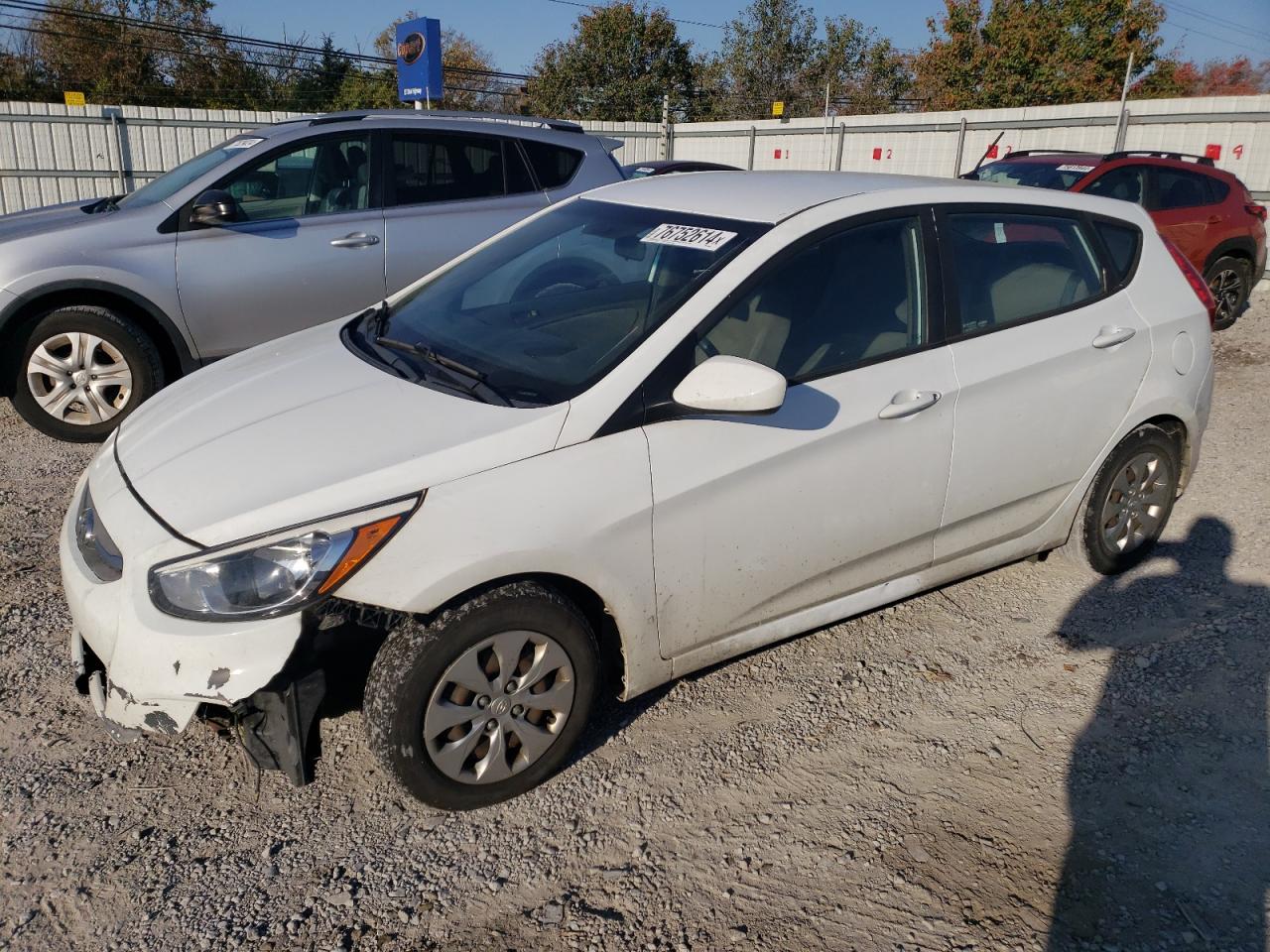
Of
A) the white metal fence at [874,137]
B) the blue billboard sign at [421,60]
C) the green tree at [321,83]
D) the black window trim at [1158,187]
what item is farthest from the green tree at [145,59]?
the black window trim at [1158,187]

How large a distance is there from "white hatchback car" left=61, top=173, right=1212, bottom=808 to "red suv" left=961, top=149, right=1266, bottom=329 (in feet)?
20.2

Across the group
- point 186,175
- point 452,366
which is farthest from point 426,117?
point 452,366

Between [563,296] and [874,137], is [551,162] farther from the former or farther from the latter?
[874,137]

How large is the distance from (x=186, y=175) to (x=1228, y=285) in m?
9.43

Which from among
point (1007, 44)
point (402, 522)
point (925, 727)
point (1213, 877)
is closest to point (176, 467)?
point (402, 522)

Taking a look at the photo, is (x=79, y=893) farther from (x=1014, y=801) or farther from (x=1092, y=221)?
(x=1092, y=221)

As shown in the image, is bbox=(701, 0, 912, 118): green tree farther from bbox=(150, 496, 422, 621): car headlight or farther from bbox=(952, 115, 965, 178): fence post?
bbox=(150, 496, 422, 621): car headlight

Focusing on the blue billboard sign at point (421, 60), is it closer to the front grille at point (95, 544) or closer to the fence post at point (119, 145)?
the fence post at point (119, 145)

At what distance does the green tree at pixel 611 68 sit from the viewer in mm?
36219

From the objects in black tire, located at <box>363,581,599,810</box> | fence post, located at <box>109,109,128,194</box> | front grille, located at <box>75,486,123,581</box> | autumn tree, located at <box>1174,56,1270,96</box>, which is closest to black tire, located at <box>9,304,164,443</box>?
front grille, located at <box>75,486,123,581</box>

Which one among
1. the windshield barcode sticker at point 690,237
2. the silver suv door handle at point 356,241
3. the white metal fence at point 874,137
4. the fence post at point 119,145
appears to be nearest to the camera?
the windshield barcode sticker at point 690,237

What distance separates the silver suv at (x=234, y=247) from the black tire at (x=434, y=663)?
13.0 feet

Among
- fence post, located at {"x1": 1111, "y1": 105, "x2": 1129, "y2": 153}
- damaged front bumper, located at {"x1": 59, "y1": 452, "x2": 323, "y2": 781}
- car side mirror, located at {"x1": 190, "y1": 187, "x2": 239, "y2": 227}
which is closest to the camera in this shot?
damaged front bumper, located at {"x1": 59, "y1": 452, "x2": 323, "y2": 781}

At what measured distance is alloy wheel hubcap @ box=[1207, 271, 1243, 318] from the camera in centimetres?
991
